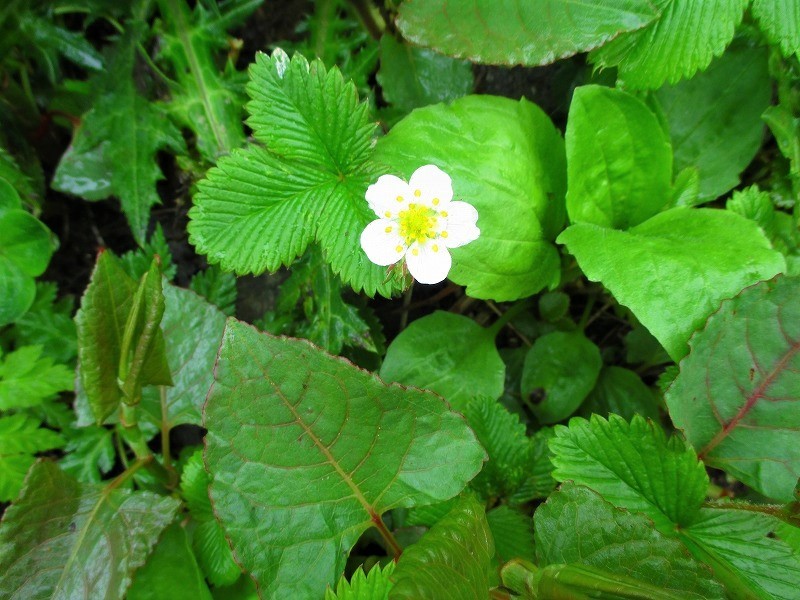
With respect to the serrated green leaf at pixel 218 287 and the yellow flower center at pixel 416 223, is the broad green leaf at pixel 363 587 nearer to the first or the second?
the yellow flower center at pixel 416 223

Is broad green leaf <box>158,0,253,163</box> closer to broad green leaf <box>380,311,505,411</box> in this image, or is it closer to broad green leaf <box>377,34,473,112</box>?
broad green leaf <box>377,34,473,112</box>

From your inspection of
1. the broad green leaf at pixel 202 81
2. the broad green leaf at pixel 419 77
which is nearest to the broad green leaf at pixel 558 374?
the broad green leaf at pixel 419 77

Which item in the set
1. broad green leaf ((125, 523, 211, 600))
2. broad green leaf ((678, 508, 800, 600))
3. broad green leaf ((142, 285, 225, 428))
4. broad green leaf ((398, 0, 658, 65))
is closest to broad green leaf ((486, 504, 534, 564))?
broad green leaf ((678, 508, 800, 600))

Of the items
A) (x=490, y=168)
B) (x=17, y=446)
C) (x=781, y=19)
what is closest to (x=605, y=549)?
(x=490, y=168)

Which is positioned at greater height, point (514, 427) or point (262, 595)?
point (514, 427)

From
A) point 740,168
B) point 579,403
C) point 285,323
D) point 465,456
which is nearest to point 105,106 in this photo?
point 285,323

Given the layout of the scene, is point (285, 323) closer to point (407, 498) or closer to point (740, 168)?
point (407, 498)

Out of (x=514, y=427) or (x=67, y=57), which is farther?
(x=67, y=57)
